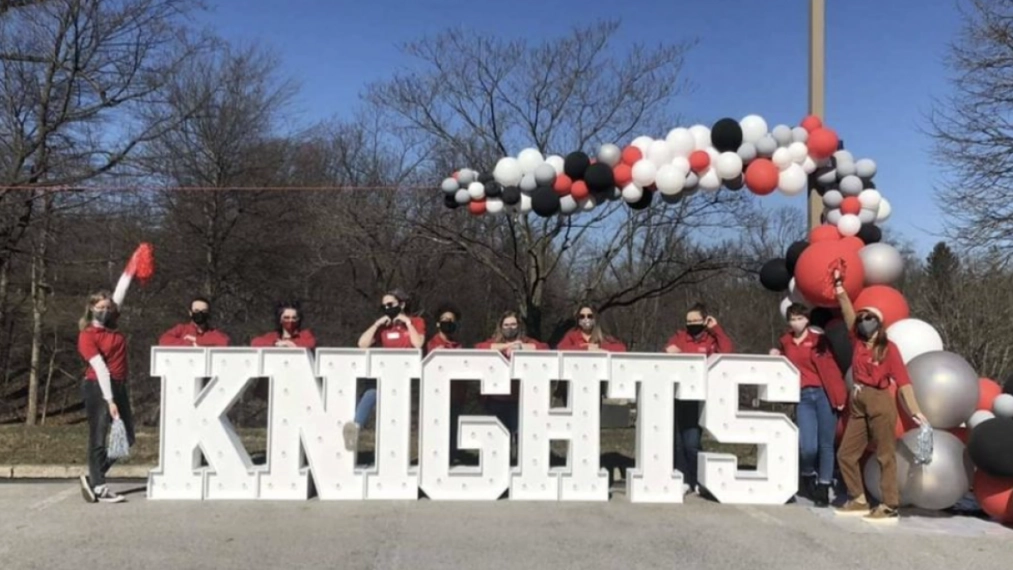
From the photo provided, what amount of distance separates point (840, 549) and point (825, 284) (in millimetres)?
2198

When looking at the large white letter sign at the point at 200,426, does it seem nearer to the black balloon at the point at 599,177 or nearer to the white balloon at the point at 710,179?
the black balloon at the point at 599,177

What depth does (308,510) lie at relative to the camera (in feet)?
20.0

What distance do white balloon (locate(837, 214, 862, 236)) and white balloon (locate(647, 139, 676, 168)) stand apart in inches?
63.2

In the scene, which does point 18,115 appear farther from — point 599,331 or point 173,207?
point 599,331

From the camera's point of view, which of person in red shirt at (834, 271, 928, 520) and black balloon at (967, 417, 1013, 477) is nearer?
black balloon at (967, 417, 1013, 477)

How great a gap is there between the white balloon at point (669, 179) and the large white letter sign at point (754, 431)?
5.04 feet

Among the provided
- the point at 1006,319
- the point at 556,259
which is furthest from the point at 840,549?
the point at 556,259

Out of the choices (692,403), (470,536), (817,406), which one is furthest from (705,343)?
(470,536)

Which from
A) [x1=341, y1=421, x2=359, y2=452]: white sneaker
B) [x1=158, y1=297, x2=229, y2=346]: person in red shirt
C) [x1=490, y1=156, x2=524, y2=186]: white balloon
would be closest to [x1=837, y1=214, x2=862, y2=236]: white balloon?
[x1=490, y1=156, x2=524, y2=186]: white balloon

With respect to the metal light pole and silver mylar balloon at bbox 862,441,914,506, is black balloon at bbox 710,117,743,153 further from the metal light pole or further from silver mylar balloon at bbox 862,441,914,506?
silver mylar balloon at bbox 862,441,914,506

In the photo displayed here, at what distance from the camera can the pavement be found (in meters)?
4.92

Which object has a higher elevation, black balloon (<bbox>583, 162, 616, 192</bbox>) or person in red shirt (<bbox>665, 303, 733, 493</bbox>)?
black balloon (<bbox>583, 162, 616, 192</bbox>)

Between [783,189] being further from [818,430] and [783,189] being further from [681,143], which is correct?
[818,430]

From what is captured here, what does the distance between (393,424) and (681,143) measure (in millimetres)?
3494
